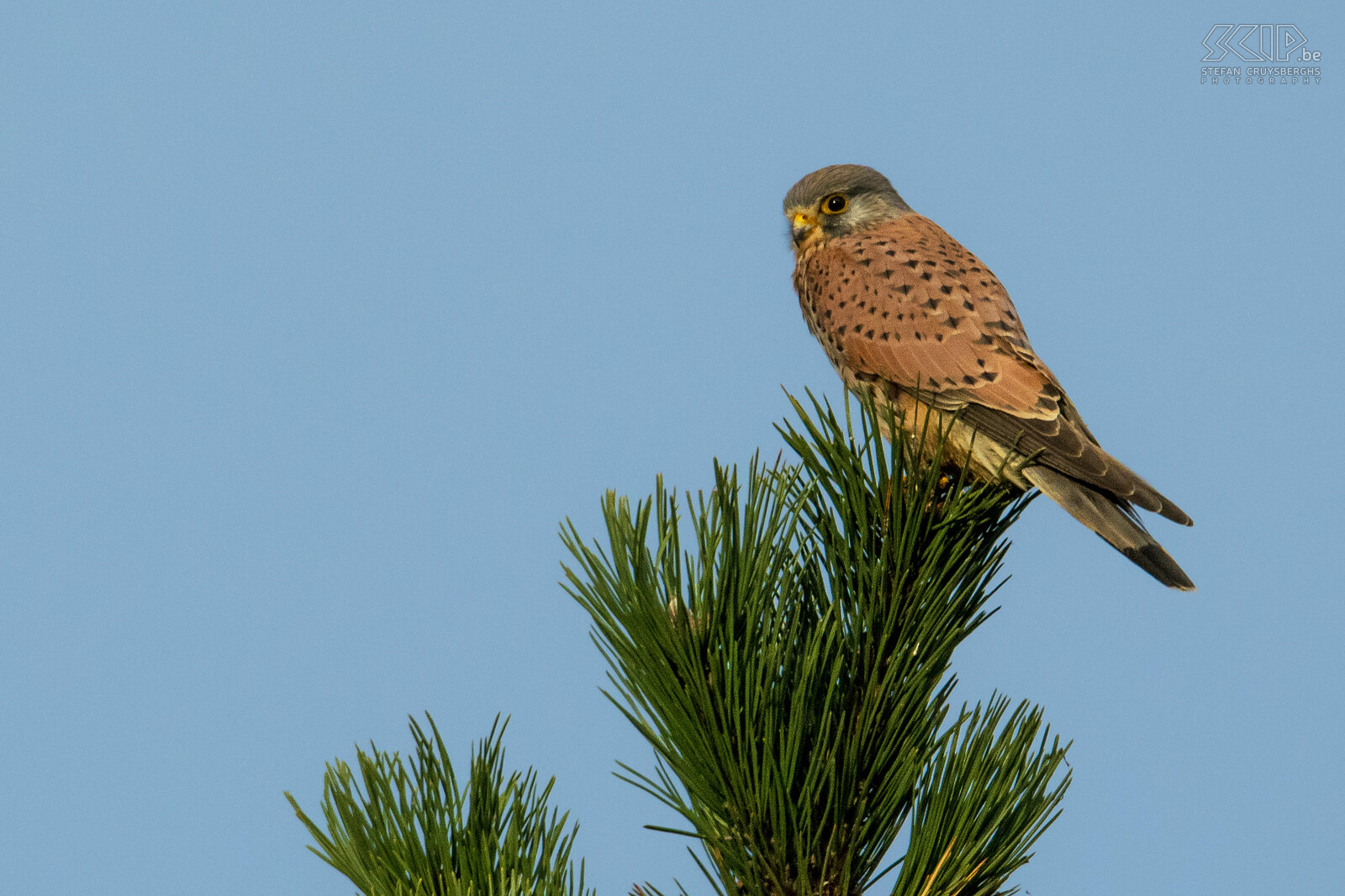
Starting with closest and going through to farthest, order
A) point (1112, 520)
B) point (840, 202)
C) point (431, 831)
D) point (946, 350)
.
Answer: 1. point (431, 831)
2. point (1112, 520)
3. point (946, 350)
4. point (840, 202)

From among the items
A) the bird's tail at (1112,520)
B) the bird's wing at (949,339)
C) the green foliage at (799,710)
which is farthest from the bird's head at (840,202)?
the green foliage at (799,710)

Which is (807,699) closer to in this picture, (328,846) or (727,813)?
(727,813)

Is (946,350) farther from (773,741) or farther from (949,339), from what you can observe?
(773,741)

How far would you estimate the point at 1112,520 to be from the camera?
3.06 meters

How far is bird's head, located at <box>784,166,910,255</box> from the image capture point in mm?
Answer: 4734

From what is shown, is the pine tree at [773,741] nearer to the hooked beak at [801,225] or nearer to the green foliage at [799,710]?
the green foliage at [799,710]

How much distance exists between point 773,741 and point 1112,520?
1.52 m

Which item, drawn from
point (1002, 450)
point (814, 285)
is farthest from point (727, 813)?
point (814, 285)

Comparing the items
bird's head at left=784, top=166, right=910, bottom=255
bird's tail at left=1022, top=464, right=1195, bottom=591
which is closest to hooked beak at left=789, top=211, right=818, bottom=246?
bird's head at left=784, top=166, right=910, bottom=255

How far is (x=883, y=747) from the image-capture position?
2023 millimetres

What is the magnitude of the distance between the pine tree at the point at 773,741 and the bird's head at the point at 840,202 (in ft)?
9.09

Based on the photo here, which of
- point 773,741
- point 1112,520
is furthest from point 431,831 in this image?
point 1112,520

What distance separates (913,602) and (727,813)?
0.53 meters

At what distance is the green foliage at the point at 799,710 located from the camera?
192 cm
